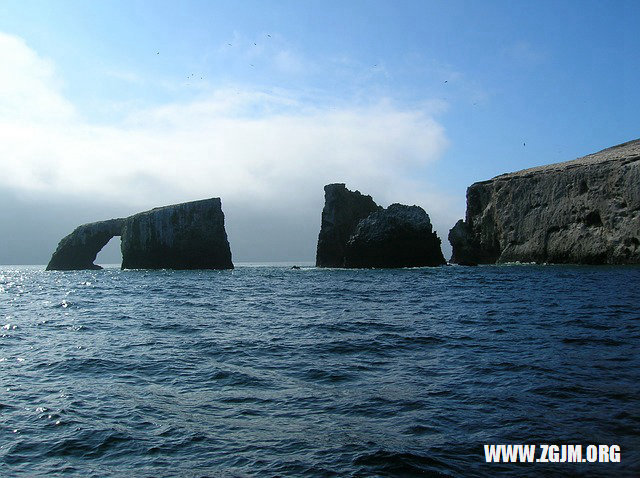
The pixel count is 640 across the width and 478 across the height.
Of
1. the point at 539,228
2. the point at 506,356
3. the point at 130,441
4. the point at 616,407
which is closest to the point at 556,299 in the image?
the point at 506,356

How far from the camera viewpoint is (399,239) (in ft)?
259

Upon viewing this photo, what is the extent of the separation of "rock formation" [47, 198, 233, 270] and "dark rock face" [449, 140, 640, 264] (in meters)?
45.7

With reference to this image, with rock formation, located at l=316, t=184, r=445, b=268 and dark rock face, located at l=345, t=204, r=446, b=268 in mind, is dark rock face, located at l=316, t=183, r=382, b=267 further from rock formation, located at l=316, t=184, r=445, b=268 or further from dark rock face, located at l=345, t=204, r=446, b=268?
dark rock face, located at l=345, t=204, r=446, b=268

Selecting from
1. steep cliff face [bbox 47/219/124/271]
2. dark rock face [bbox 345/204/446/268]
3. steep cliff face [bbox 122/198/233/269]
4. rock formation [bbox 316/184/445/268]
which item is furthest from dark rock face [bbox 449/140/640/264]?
steep cliff face [bbox 47/219/124/271]

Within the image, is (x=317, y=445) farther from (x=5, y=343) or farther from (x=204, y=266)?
(x=204, y=266)

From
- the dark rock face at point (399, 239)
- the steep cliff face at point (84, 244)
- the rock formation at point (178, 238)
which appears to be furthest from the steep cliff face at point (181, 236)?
the dark rock face at point (399, 239)

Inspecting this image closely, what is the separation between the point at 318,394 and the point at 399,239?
230ft

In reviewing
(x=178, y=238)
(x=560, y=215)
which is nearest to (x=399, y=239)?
(x=560, y=215)

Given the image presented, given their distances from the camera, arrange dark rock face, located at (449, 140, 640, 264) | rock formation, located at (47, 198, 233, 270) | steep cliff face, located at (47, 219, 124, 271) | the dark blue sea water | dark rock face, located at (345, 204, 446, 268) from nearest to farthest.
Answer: the dark blue sea water < dark rock face, located at (449, 140, 640, 264) < dark rock face, located at (345, 204, 446, 268) < rock formation, located at (47, 198, 233, 270) < steep cliff face, located at (47, 219, 124, 271)

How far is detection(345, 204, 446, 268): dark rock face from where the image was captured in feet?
259

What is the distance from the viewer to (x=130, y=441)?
784 cm

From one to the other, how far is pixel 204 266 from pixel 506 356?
8608 cm

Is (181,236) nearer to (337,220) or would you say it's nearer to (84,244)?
(337,220)

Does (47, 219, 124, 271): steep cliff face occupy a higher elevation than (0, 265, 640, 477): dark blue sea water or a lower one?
higher
